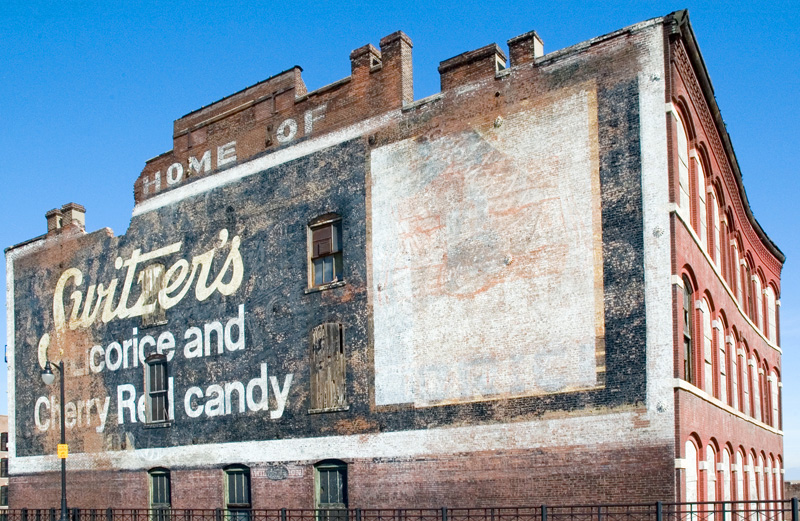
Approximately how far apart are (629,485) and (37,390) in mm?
21987

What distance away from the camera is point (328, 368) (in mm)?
23047

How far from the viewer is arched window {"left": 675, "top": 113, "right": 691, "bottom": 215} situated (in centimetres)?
1952

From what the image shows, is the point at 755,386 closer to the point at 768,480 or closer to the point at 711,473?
the point at 768,480

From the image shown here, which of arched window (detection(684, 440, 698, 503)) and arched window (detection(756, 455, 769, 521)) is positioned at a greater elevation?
arched window (detection(684, 440, 698, 503))

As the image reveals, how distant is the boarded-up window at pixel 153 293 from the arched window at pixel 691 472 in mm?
15921

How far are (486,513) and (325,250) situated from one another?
26.5ft

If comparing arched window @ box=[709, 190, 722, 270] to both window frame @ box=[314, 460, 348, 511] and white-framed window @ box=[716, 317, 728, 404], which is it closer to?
white-framed window @ box=[716, 317, 728, 404]

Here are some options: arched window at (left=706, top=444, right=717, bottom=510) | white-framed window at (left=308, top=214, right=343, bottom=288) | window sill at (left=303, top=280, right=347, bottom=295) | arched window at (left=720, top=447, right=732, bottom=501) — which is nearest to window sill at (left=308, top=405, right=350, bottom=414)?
window sill at (left=303, top=280, right=347, bottom=295)

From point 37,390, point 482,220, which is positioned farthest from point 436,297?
point 37,390

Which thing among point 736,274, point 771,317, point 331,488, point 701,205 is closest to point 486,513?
point 331,488

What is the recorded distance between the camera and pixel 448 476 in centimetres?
2039

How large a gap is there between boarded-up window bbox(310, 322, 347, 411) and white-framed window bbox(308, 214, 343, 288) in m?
1.32

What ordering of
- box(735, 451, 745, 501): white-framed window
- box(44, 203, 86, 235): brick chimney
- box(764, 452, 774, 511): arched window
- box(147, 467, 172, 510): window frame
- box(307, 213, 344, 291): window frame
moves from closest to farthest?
box(307, 213, 344, 291): window frame, box(735, 451, 745, 501): white-framed window, box(147, 467, 172, 510): window frame, box(764, 452, 774, 511): arched window, box(44, 203, 86, 235): brick chimney

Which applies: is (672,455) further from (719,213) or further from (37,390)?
(37,390)
